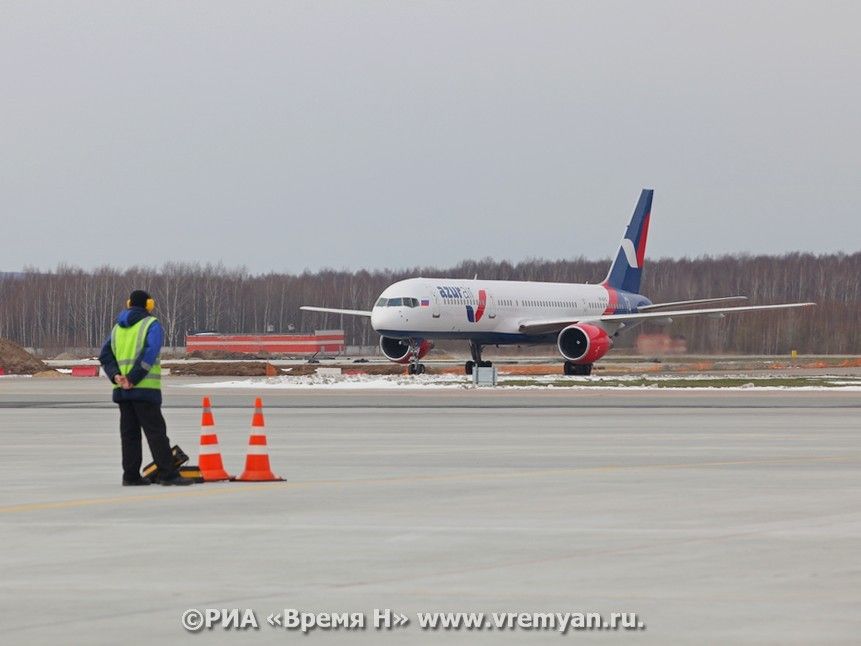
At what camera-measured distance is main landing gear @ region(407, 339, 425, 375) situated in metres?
57.5

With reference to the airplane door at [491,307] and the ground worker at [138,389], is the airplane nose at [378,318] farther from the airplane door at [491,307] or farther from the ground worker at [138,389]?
the ground worker at [138,389]

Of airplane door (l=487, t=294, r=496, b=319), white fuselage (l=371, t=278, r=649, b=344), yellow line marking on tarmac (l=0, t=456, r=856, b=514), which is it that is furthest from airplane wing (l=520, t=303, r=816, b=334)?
yellow line marking on tarmac (l=0, t=456, r=856, b=514)

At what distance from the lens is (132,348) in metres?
17.0

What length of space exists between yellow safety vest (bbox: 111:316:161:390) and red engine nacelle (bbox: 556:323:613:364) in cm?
4155

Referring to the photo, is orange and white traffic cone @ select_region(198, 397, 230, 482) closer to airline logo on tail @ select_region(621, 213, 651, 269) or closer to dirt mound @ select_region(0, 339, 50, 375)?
dirt mound @ select_region(0, 339, 50, 375)

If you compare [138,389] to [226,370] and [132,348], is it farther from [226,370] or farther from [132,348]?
[226,370]

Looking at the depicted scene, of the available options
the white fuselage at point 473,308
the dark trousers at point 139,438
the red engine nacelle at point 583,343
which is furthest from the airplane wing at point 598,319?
the dark trousers at point 139,438

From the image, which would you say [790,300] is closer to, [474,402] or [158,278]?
[158,278]

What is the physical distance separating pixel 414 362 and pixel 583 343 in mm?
5964

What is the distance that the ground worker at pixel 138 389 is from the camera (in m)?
16.4

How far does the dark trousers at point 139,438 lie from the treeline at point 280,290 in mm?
130716

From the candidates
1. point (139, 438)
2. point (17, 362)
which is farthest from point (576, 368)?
point (139, 438)

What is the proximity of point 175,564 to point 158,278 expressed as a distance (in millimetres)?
171619

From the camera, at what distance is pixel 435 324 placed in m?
58.3
